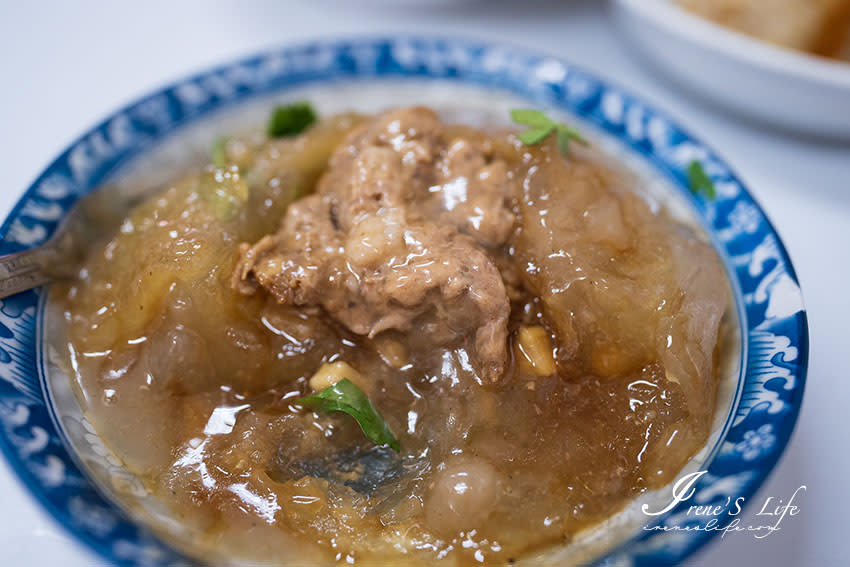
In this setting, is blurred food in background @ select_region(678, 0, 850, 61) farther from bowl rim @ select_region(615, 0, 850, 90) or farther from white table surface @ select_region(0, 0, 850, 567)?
white table surface @ select_region(0, 0, 850, 567)

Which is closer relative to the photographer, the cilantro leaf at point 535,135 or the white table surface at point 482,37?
the white table surface at point 482,37

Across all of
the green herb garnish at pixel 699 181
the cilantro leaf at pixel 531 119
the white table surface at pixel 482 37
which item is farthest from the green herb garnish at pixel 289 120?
the green herb garnish at pixel 699 181

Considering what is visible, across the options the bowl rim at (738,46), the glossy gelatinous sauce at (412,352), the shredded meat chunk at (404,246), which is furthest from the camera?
the bowl rim at (738,46)

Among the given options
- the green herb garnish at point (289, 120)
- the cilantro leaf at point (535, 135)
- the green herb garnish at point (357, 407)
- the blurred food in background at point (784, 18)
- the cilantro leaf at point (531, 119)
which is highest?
the blurred food in background at point (784, 18)

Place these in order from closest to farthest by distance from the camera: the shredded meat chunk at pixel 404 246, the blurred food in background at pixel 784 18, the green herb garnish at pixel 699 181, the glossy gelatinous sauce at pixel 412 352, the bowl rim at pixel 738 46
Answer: the glossy gelatinous sauce at pixel 412 352, the shredded meat chunk at pixel 404 246, the green herb garnish at pixel 699 181, the bowl rim at pixel 738 46, the blurred food in background at pixel 784 18

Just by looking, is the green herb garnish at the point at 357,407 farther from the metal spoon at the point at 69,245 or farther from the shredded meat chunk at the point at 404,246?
the metal spoon at the point at 69,245

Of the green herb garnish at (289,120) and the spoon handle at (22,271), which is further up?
the green herb garnish at (289,120)

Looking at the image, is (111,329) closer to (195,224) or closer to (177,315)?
(177,315)
